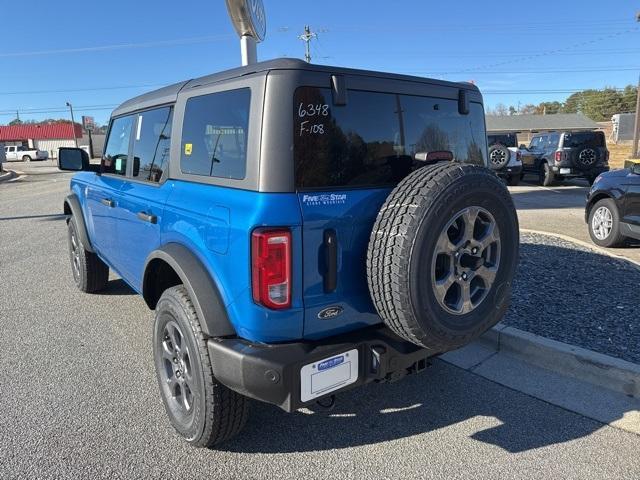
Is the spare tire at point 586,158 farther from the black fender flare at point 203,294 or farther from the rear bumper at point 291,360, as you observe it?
the black fender flare at point 203,294

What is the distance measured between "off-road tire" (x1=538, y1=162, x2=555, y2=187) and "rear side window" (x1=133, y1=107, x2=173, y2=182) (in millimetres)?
15449

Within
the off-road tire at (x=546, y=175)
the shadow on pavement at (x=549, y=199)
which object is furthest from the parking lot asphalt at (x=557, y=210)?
the off-road tire at (x=546, y=175)

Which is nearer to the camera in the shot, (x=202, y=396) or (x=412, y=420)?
(x=202, y=396)

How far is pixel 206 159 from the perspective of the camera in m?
2.60

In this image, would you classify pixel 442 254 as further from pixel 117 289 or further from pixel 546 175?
pixel 546 175

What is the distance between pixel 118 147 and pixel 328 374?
9.80 ft

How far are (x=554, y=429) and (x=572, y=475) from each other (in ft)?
1.34

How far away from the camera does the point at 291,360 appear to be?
6.98 feet

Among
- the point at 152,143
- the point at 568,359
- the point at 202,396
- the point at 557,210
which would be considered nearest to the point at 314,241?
the point at 202,396

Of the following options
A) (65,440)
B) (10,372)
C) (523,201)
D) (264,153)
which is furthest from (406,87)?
(523,201)

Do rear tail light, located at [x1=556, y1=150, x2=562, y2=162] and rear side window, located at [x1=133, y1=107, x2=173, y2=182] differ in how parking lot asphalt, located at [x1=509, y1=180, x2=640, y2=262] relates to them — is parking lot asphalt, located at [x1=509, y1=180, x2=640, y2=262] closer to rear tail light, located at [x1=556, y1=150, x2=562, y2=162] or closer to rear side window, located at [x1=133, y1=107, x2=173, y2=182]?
rear tail light, located at [x1=556, y1=150, x2=562, y2=162]

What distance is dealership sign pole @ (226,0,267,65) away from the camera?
272 inches

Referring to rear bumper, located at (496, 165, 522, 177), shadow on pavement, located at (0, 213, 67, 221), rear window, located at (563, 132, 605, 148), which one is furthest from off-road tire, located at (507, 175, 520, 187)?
shadow on pavement, located at (0, 213, 67, 221)

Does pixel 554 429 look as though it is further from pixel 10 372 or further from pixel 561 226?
pixel 561 226
